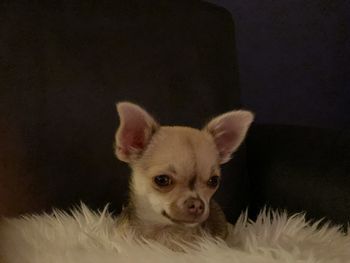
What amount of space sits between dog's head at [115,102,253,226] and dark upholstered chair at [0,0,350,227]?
94mm

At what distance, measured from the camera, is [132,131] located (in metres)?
0.87

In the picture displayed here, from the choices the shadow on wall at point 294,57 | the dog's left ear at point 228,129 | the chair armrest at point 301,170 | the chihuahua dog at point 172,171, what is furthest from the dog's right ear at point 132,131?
the shadow on wall at point 294,57

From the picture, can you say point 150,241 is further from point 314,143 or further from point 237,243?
point 314,143

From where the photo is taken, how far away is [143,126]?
34.0 inches

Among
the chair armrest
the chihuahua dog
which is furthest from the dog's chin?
the chair armrest

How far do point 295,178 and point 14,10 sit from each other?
66cm

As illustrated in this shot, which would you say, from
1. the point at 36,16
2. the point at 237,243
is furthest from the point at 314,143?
the point at 36,16

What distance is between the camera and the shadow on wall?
1521 millimetres

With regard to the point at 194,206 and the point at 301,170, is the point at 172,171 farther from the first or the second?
the point at 301,170

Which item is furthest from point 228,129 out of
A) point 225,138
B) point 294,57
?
point 294,57

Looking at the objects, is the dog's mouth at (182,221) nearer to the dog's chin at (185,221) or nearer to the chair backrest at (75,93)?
the dog's chin at (185,221)

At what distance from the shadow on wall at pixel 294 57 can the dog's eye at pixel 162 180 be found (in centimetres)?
78

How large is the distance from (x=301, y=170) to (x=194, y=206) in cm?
34

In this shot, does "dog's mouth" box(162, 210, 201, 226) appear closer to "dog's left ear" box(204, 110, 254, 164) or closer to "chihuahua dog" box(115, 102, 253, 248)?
"chihuahua dog" box(115, 102, 253, 248)
